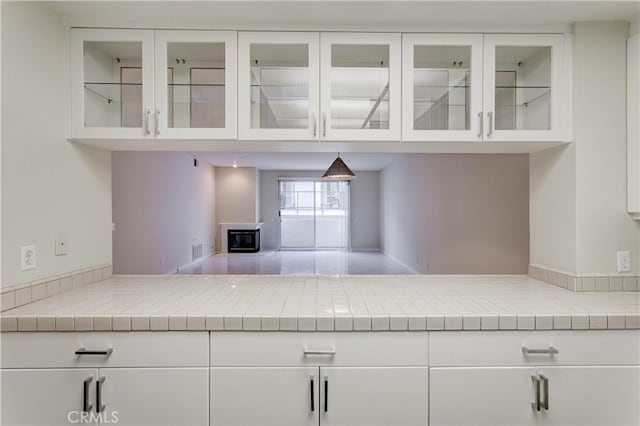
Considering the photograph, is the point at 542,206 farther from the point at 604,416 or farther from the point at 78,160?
the point at 78,160

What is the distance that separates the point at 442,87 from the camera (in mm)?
1692

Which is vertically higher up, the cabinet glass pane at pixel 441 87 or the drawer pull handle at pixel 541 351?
the cabinet glass pane at pixel 441 87

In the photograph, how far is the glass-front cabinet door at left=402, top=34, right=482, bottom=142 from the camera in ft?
5.38

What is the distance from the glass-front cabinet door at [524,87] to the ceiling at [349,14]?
3.1 inches

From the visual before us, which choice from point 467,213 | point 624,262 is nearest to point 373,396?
point 624,262

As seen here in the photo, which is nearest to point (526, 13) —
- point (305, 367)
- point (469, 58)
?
point (469, 58)

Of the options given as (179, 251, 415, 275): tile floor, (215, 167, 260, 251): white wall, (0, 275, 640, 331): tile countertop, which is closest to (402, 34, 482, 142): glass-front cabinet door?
(0, 275, 640, 331): tile countertop

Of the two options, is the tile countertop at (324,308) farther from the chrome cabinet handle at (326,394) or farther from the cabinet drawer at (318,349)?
the chrome cabinet handle at (326,394)

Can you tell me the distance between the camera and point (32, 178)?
56.9 inches

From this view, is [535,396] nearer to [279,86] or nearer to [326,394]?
[326,394]

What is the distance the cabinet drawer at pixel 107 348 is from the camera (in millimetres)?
1247

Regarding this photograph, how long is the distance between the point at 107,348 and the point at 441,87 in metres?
1.91

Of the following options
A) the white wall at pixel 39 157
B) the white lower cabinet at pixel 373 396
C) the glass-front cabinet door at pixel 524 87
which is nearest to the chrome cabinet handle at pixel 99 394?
the white wall at pixel 39 157

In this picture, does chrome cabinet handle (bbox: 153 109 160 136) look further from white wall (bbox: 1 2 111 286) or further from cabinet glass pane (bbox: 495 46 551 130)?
cabinet glass pane (bbox: 495 46 551 130)
